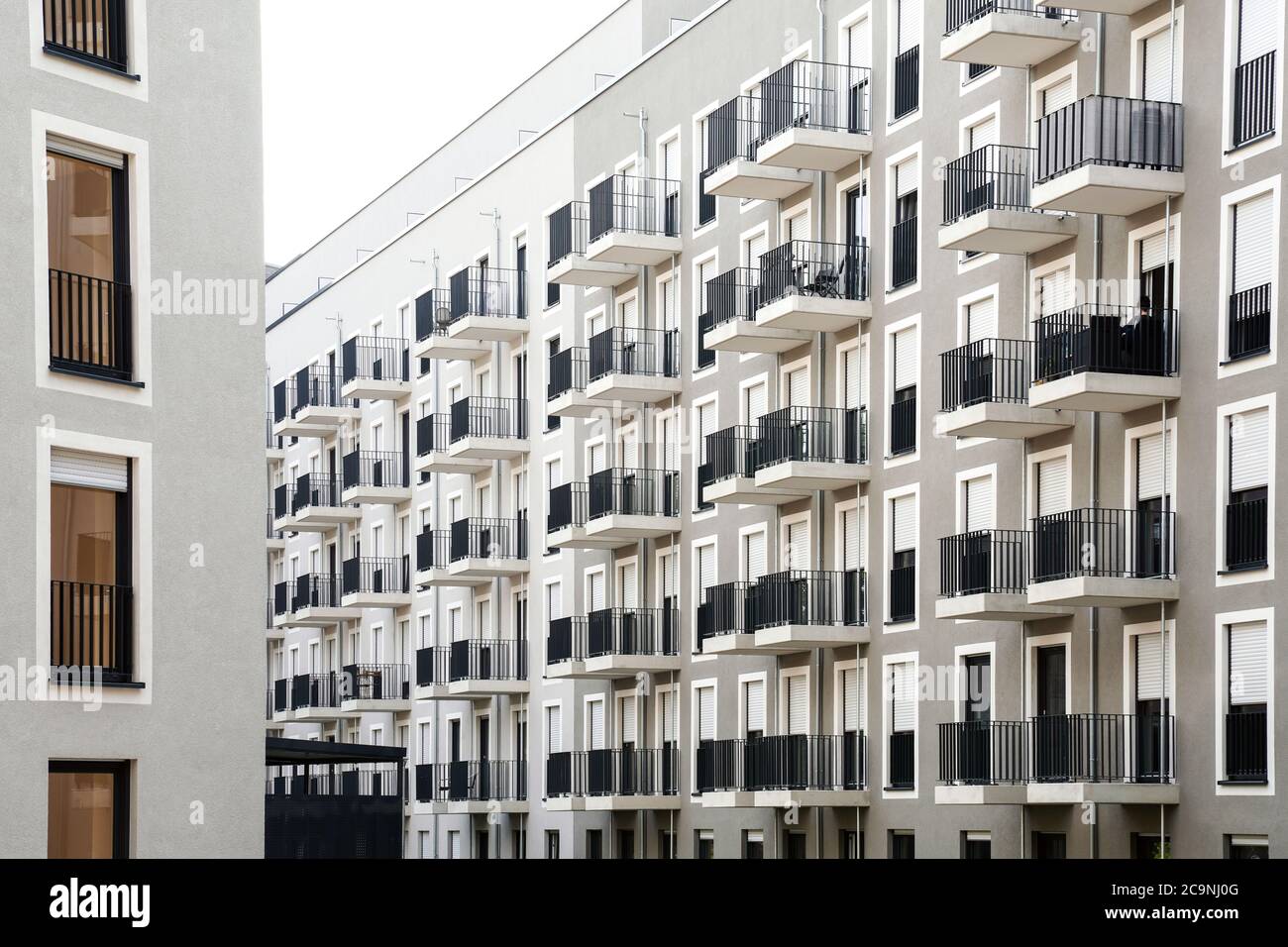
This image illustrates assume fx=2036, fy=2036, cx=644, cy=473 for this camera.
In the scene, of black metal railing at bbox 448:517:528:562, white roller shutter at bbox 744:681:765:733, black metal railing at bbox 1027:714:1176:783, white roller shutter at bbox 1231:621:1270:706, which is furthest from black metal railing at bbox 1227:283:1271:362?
black metal railing at bbox 448:517:528:562

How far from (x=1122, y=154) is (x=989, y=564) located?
7.49 metres

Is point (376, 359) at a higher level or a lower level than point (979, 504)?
higher

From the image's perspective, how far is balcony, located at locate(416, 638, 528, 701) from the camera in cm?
5847

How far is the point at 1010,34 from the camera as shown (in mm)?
34781

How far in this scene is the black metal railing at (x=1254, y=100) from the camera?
30578 mm

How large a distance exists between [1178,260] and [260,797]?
1829cm

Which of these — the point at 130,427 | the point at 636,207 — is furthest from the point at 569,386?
the point at 130,427

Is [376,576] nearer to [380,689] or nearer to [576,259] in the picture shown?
[380,689]

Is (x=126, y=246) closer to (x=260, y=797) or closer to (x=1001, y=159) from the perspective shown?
(x=260, y=797)

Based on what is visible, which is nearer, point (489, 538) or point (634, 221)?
point (634, 221)

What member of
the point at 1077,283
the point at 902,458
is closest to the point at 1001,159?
the point at 1077,283

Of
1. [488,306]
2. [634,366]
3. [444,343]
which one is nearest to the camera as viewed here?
[634,366]

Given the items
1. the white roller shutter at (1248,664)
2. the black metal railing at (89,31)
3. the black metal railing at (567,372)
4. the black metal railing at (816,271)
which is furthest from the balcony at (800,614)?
the black metal railing at (89,31)

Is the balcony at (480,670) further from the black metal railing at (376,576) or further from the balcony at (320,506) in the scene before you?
the balcony at (320,506)
